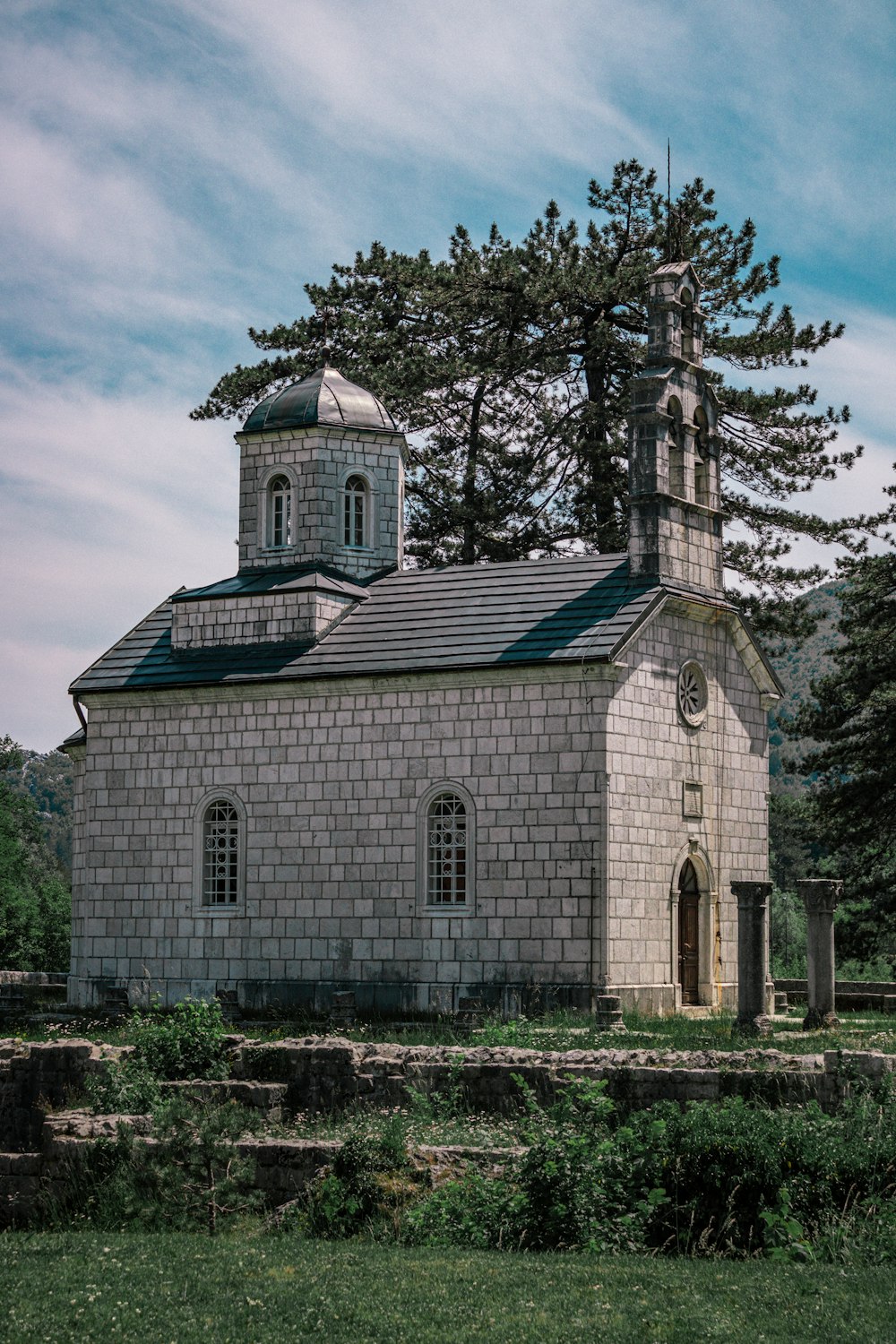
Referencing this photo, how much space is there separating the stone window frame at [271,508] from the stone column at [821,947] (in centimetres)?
1349

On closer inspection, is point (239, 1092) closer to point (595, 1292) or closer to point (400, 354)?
point (595, 1292)

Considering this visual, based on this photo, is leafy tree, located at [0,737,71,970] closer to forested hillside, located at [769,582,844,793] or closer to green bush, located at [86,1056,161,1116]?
green bush, located at [86,1056,161,1116]

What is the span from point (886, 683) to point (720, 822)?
6.54 m

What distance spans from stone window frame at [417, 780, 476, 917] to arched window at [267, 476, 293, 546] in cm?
740

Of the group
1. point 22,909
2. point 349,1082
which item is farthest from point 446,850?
point 22,909

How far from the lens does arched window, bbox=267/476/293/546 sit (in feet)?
103

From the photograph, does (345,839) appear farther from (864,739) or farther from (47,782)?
(47,782)

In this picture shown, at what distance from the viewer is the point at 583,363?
3738 centimetres

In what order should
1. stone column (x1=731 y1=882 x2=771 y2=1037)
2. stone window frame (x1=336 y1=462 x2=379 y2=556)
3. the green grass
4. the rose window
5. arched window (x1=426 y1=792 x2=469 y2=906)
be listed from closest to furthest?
the green grass
stone column (x1=731 y1=882 x2=771 y2=1037)
arched window (x1=426 y1=792 x2=469 y2=906)
the rose window
stone window frame (x1=336 y1=462 x2=379 y2=556)

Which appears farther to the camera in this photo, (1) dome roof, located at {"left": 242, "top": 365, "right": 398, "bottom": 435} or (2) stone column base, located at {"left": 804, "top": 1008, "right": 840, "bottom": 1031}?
(1) dome roof, located at {"left": 242, "top": 365, "right": 398, "bottom": 435}

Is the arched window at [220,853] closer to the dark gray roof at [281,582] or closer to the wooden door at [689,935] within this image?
the dark gray roof at [281,582]

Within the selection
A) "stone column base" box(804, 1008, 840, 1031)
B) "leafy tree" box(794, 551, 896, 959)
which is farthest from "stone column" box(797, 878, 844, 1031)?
"leafy tree" box(794, 551, 896, 959)

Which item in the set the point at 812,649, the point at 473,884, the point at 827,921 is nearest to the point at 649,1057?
the point at 827,921

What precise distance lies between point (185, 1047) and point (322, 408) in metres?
17.0
